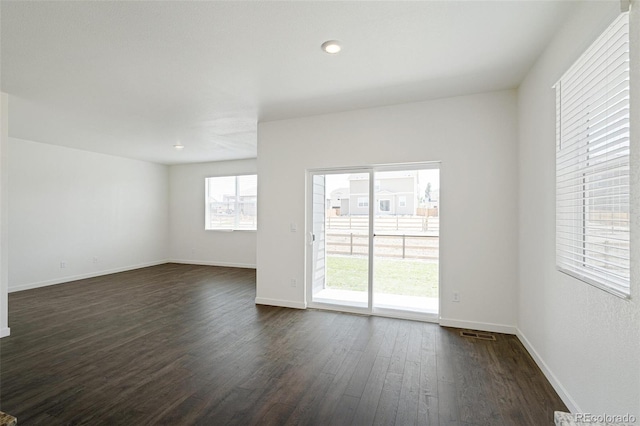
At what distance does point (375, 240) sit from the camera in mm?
4082

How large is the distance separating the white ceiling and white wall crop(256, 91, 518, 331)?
215mm

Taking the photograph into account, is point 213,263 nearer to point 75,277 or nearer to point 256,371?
point 75,277

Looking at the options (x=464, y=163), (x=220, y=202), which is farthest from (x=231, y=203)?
(x=464, y=163)

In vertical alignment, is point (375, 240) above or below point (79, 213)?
below

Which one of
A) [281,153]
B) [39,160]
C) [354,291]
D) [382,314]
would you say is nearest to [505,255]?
[382,314]

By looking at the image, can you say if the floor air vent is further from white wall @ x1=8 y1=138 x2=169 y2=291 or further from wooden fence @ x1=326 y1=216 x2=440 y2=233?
white wall @ x1=8 y1=138 x2=169 y2=291

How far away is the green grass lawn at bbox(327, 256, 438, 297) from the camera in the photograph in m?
3.87

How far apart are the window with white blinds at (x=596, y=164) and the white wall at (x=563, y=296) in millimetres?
90

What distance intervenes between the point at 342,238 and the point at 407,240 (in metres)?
0.89

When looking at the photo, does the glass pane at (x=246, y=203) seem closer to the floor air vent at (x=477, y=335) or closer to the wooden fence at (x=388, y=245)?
the wooden fence at (x=388, y=245)

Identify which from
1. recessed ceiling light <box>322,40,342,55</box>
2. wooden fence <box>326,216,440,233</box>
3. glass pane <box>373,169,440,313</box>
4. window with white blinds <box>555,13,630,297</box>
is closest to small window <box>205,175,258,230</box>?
wooden fence <box>326,216,440,233</box>

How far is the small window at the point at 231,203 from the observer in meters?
7.55

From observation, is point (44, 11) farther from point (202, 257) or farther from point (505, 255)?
point (202, 257)

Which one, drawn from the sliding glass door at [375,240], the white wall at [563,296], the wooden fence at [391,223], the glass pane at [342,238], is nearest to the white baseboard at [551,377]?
the white wall at [563,296]
